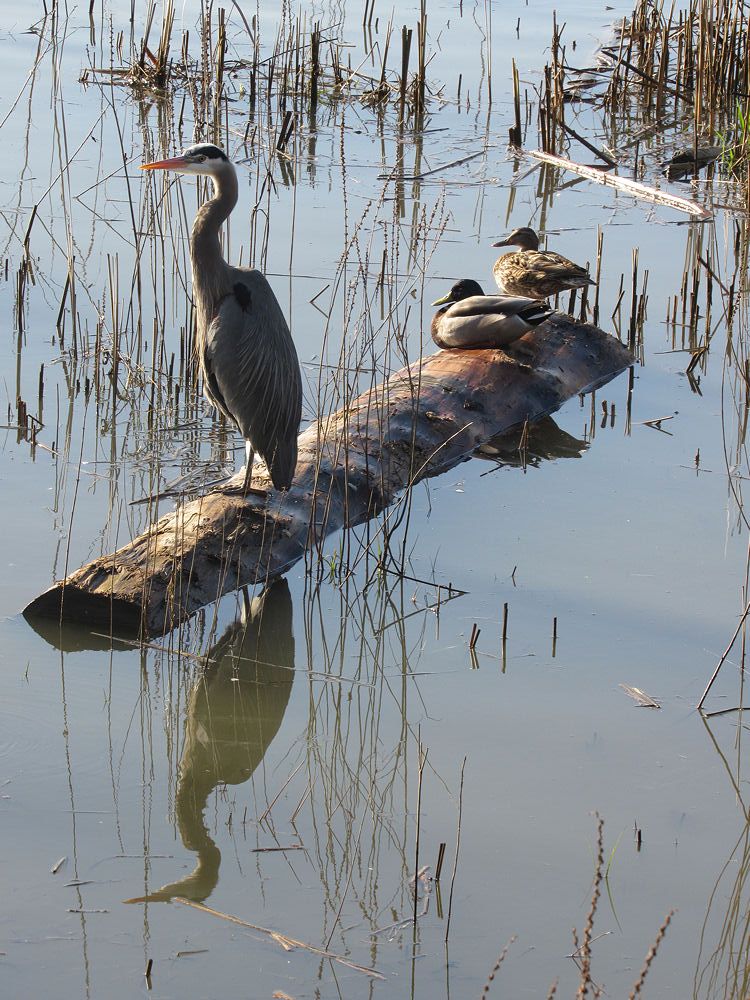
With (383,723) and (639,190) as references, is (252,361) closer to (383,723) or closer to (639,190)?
(383,723)

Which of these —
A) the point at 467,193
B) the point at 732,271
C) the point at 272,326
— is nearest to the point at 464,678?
the point at 272,326

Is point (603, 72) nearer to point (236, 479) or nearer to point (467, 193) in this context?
point (467, 193)

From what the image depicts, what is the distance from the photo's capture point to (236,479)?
5098 millimetres

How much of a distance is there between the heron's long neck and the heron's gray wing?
0.26 feet

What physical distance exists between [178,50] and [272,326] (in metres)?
7.28

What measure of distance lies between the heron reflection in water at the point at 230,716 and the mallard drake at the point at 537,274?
116 inches

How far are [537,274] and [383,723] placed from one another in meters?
3.67

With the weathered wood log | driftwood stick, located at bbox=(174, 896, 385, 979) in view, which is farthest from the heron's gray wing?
driftwood stick, located at bbox=(174, 896, 385, 979)

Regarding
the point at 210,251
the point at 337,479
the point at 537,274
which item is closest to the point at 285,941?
the point at 337,479

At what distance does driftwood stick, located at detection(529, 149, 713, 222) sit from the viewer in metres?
8.73

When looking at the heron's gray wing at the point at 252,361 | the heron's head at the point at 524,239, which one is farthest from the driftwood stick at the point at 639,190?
the heron's gray wing at the point at 252,361

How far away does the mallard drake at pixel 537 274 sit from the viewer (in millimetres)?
6996

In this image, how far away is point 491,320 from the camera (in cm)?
634

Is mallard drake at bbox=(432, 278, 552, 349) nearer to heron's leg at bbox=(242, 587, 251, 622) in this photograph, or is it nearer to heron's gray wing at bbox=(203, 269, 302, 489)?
heron's gray wing at bbox=(203, 269, 302, 489)
